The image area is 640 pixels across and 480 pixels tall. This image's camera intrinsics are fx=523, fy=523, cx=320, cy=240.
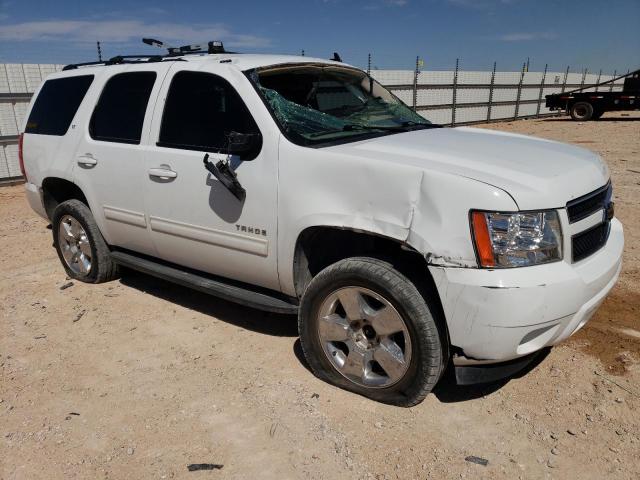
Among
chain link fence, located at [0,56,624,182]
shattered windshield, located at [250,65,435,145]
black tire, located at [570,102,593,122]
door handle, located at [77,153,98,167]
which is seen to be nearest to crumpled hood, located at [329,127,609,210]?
shattered windshield, located at [250,65,435,145]

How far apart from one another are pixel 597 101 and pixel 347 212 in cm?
2347

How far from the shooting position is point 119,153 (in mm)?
4000

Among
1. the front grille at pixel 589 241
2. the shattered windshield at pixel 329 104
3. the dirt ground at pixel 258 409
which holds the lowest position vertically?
the dirt ground at pixel 258 409

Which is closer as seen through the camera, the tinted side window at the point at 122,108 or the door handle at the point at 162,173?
the door handle at the point at 162,173

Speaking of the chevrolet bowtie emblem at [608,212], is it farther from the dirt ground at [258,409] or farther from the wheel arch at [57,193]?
the wheel arch at [57,193]

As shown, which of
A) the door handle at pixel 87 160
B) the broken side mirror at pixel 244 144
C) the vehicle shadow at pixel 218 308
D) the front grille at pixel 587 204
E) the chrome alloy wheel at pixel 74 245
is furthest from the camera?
the chrome alloy wheel at pixel 74 245

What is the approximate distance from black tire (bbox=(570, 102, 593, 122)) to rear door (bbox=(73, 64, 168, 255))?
23019 millimetres

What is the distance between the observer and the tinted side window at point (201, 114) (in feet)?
11.1

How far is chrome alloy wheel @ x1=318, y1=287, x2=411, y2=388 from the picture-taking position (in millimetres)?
2775

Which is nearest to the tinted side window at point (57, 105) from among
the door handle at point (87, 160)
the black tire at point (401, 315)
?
the door handle at point (87, 160)

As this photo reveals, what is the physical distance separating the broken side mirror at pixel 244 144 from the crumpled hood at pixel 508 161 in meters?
0.48

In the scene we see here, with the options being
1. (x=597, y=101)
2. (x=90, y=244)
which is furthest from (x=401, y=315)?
(x=597, y=101)

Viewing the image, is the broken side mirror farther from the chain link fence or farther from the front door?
the chain link fence

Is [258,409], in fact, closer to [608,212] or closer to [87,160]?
[608,212]
